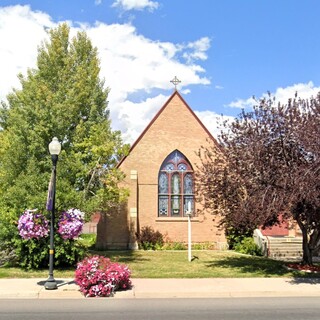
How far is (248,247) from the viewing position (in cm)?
2370

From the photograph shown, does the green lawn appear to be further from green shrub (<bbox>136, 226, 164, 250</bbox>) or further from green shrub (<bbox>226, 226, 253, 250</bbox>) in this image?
green shrub (<bbox>226, 226, 253, 250</bbox>)

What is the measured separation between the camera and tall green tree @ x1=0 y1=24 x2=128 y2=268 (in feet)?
53.1

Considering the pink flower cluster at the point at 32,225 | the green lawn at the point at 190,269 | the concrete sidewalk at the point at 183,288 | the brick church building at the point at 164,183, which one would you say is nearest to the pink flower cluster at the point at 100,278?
the concrete sidewalk at the point at 183,288

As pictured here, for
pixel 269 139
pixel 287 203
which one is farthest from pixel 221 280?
pixel 269 139

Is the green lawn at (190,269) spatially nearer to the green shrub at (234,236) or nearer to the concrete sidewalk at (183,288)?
the concrete sidewalk at (183,288)

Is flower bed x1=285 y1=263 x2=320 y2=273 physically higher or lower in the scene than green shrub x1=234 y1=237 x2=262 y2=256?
lower

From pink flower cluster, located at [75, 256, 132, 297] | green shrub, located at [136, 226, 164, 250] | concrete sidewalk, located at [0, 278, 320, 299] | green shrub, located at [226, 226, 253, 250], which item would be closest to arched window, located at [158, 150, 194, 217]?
green shrub, located at [136, 226, 164, 250]

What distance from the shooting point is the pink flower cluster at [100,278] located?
1116 cm

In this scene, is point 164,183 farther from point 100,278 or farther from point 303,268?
point 100,278

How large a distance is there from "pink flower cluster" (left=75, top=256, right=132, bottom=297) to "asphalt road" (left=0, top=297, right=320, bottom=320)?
1.14ft

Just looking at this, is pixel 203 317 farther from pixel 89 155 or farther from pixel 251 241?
pixel 251 241

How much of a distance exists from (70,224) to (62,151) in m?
3.98

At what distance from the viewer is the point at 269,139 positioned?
46.5ft

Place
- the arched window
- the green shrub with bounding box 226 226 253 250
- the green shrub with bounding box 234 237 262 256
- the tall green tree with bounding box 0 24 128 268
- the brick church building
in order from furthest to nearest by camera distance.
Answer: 1. the arched window
2. the brick church building
3. the green shrub with bounding box 226 226 253 250
4. the green shrub with bounding box 234 237 262 256
5. the tall green tree with bounding box 0 24 128 268
